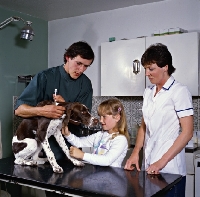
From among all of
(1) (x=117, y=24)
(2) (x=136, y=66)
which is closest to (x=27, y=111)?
(2) (x=136, y=66)

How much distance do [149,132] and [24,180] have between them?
817mm

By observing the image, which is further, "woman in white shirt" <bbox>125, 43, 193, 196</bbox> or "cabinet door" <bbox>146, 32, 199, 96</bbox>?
"cabinet door" <bbox>146, 32, 199, 96</bbox>

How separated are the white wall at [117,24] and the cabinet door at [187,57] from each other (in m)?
0.30

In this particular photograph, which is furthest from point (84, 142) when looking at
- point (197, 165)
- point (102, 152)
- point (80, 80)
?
point (197, 165)

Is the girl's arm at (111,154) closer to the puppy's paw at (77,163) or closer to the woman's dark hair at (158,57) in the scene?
the puppy's paw at (77,163)

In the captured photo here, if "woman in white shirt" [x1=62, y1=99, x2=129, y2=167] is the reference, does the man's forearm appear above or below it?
above

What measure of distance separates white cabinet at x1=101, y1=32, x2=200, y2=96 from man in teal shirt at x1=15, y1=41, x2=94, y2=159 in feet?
4.18

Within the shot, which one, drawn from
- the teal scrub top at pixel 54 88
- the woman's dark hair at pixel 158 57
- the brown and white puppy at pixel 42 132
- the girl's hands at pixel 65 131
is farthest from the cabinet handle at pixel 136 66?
the brown and white puppy at pixel 42 132

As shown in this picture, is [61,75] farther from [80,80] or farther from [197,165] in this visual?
[197,165]

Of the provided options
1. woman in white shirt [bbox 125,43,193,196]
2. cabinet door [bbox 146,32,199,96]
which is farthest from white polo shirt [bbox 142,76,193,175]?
cabinet door [bbox 146,32,199,96]

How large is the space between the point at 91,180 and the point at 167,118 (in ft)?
1.99

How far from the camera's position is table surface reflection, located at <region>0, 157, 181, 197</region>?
4.31 ft

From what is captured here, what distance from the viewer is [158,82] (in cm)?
185

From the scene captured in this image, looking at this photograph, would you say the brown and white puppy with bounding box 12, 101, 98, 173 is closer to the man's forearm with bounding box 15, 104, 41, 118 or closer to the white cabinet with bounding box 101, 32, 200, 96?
the man's forearm with bounding box 15, 104, 41, 118
